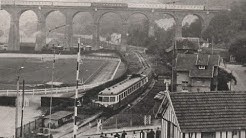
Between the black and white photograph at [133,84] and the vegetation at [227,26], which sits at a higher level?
the vegetation at [227,26]

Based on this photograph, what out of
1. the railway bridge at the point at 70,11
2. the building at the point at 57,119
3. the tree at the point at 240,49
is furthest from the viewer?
the railway bridge at the point at 70,11

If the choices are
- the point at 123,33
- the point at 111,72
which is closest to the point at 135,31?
the point at 123,33

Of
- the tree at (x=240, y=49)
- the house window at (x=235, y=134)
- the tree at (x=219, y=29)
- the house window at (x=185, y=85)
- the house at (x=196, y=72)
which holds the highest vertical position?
the tree at (x=219, y=29)

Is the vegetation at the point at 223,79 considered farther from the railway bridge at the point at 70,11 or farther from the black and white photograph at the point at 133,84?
the railway bridge at the point at 70,11

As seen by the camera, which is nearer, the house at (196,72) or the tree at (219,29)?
the house at (196,72)

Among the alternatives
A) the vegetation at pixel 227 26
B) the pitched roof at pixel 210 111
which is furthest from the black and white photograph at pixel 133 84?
the vegetation at pixel 227 26

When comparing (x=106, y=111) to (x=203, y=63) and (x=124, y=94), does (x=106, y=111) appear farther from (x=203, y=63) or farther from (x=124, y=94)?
(x=203, y=63)

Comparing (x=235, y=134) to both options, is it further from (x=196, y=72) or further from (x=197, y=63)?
(x=196, y=72)
